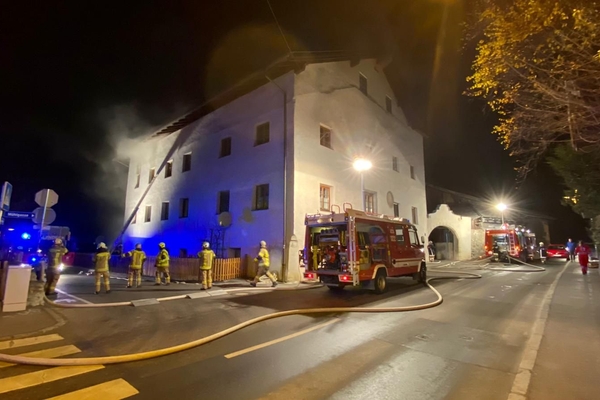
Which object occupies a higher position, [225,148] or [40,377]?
[225,148]

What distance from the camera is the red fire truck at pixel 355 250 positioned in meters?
9.47

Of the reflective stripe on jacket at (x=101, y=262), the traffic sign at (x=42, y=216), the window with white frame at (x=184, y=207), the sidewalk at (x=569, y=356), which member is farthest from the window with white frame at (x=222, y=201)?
the sidewalk at (x=569, y=356)

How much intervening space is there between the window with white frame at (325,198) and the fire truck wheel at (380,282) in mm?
6062

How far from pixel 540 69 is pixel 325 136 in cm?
1075

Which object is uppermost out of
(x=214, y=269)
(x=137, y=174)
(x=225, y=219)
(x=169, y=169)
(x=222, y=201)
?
(x=137, y=174)

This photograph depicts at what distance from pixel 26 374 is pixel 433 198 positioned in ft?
106

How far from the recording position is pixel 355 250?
30.7 feet

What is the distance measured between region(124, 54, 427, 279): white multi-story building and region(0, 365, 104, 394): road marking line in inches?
390

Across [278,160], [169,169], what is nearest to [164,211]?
[169,169]

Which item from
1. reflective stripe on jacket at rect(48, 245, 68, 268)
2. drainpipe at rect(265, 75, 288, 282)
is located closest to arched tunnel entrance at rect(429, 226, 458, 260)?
drainpipe at rect(265, 75, 288, 282)

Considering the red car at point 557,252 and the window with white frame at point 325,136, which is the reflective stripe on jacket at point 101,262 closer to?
the window with white frame at point 325,136

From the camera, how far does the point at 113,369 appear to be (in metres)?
4.02

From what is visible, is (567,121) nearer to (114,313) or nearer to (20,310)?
(114,313)

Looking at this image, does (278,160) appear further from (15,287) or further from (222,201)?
(15,287)
